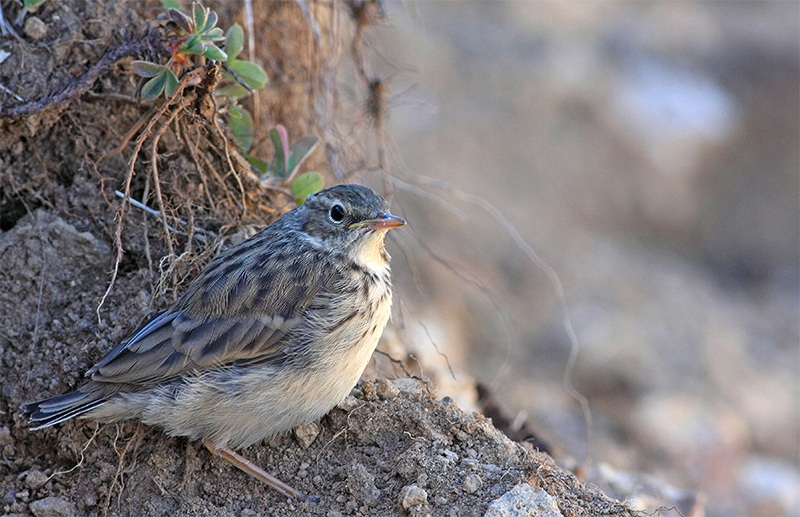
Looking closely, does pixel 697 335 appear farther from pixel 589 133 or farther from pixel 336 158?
pixel 336 158

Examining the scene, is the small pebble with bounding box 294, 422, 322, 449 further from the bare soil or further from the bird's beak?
the bird's beak

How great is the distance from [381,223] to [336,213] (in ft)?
0.97

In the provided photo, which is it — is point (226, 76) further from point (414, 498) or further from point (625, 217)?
point (625, 217)

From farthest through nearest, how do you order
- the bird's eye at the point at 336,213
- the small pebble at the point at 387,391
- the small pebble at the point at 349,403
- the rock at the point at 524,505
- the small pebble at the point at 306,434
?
1. the bird's eye at the point at 336,213
2. the small pebble at the point at 387,391
3. the small pebble at the point at 349,403
4. the small pebble at the point at 306,434
5. the rock at the point at 524,505

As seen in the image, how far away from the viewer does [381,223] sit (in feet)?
16.1

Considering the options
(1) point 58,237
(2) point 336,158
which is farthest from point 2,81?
(2) point 336,158

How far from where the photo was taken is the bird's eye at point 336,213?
5.04 meters

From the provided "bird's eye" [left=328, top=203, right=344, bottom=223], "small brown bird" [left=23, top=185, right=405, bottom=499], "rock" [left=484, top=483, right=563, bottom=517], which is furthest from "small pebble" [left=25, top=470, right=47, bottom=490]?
"rock" [left=484, top=483, right=563, bottom=517]

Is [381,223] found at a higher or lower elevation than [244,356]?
higher

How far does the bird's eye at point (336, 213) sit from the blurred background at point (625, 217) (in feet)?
10.4

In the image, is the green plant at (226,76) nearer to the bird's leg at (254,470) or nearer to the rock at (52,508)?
the bird's leg at (254,470)

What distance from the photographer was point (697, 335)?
11703 millimetres

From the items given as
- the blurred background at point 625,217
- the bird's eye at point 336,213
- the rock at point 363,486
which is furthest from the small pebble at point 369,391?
the blurred background at point 625,217

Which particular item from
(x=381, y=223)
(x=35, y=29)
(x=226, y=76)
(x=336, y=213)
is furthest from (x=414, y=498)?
(x=35, y=29)
